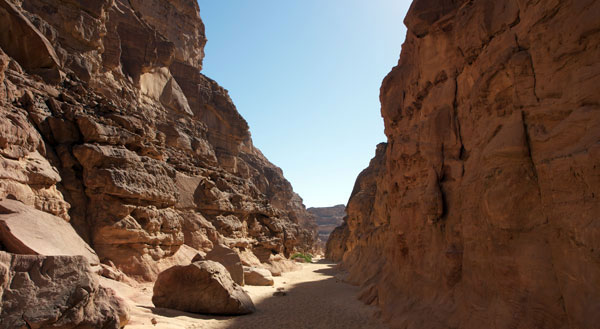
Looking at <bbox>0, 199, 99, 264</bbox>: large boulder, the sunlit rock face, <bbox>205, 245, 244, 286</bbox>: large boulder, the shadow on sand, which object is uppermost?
the sunlit rock face

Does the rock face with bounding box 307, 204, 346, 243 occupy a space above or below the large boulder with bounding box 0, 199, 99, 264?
above

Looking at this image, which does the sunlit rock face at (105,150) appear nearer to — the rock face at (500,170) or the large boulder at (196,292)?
the large boulder at (196,292)

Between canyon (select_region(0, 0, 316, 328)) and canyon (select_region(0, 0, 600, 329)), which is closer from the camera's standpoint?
canyon (select_region(0, 0, 600, 329))

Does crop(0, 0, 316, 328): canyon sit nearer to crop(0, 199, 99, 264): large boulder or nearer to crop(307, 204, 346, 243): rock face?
crop(0, 199, 99, 264): large boulder

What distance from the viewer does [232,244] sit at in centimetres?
1903

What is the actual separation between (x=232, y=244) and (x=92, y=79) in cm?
1314

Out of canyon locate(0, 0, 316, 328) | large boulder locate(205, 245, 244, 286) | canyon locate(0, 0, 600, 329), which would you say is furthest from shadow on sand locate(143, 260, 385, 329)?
canyon locate(0, 0, 316, 328)

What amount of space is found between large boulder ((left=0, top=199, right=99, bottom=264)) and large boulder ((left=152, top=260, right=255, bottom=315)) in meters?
2.09

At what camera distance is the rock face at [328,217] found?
9175cm

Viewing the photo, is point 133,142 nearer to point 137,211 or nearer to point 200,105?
point 137,211

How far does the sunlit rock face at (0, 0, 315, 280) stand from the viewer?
32.6 ft

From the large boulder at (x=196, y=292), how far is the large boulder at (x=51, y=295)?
13.1 ft

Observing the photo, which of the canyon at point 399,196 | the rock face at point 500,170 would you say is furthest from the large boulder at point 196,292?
the rock face at point 500,170

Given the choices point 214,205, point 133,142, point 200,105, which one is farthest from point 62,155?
point 200,105
